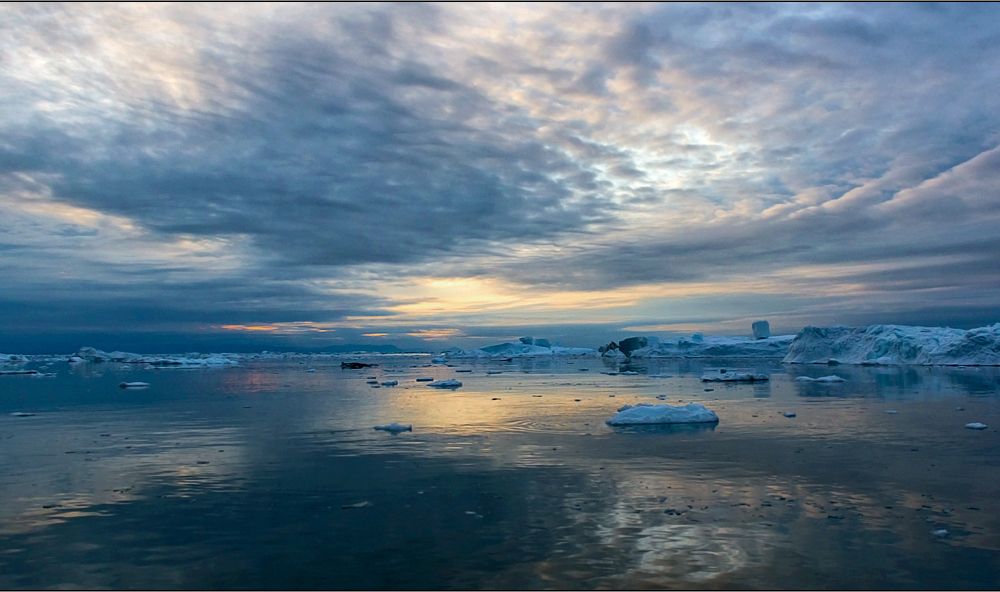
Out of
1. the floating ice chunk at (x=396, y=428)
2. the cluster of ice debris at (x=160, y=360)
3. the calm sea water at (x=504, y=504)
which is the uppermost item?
the cluster of ice debris at (x=160, y=360)

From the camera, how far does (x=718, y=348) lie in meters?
89.6

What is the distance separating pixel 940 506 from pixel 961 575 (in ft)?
9.33

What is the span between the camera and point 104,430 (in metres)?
16.5

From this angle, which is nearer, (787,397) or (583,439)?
(583,439)

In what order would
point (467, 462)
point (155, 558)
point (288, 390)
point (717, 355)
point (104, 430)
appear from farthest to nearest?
point (717, 355) → point (288, 390) → point (104, 430) → point (467, 462) → point (155, 558)

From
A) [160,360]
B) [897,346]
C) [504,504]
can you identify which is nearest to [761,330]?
[897,346]

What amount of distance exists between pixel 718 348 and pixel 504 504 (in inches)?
3428

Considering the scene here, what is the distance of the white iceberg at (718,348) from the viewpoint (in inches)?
3561

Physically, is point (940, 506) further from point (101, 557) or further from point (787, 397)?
point (787, 397)

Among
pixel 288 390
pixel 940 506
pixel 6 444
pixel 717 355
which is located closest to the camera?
pixel 940 506

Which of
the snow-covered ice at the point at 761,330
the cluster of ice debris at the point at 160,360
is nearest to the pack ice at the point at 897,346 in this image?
the snow-covered ice at the point at 761,330

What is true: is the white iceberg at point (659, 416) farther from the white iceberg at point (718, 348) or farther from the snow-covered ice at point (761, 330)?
the snow-covered ice at point (761, 330)

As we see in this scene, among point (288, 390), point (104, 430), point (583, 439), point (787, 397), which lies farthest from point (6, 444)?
point (787, 397)

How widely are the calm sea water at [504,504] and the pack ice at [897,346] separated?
42756 mm
